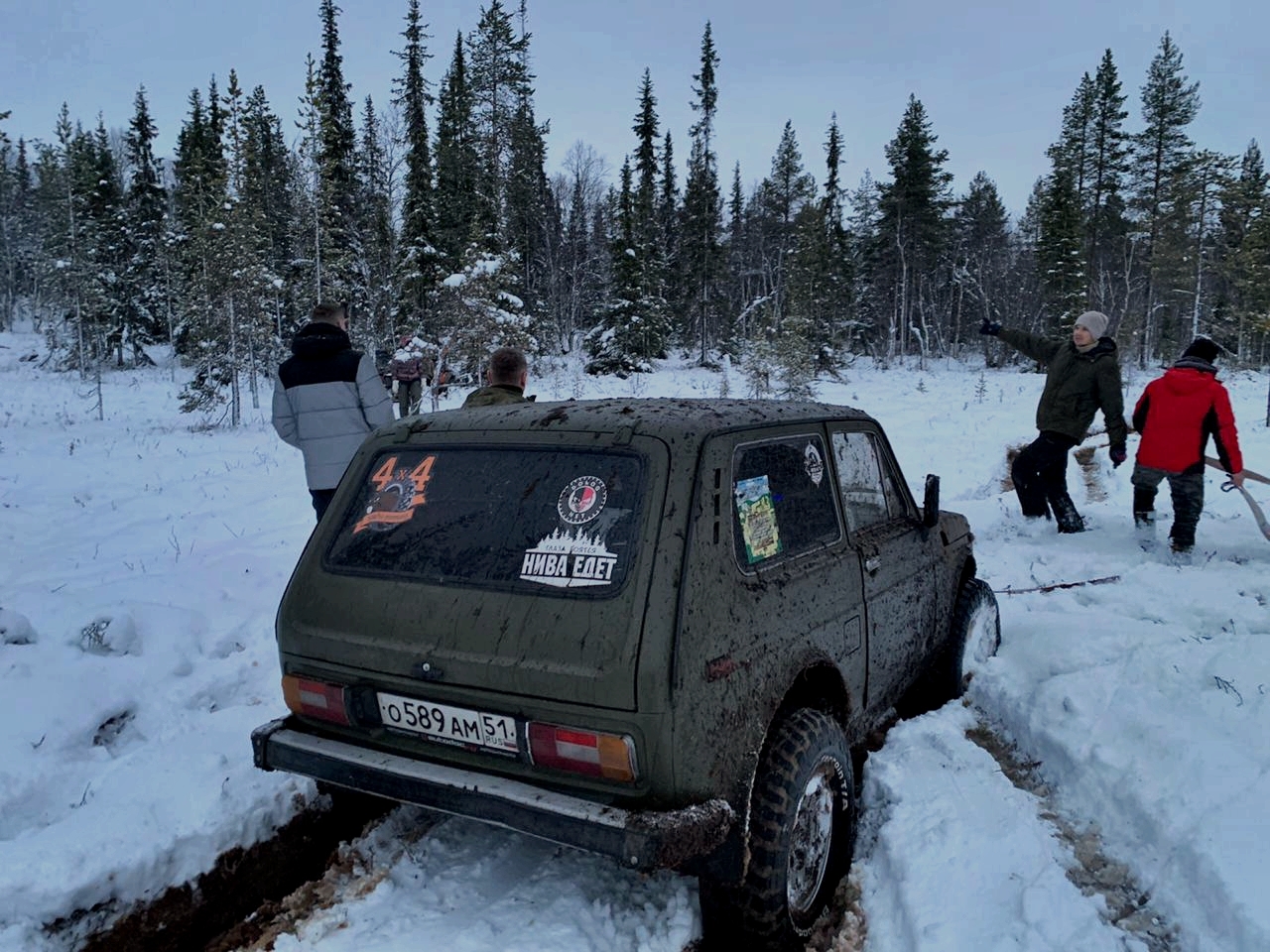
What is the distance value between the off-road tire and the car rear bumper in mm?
197

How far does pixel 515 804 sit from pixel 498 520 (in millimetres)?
905

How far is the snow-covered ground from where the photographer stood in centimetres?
254

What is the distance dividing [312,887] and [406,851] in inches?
13.3

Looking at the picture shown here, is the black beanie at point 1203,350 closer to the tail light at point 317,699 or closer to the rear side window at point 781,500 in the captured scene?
the rear side window at point 781,500

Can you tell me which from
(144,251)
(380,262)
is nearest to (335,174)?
(380,262)

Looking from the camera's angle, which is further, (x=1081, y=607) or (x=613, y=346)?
(x=613, y=346)

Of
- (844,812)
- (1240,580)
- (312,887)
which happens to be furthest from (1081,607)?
(312,887)

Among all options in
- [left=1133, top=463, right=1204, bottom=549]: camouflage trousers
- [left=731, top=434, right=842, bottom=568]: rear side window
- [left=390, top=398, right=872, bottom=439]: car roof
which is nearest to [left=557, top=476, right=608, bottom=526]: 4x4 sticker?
[left=390, top=398, right=872, bottom=439]: car roof

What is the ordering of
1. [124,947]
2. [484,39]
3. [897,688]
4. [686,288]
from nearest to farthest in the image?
[124,947], [897,688], [484,39], [686,288]

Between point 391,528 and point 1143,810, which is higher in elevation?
point 391,528

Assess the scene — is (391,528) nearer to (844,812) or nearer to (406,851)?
(406,851)

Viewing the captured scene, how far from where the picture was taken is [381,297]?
106 feet

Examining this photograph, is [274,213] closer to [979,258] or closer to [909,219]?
[909,219]

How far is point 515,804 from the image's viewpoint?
2.26 m
